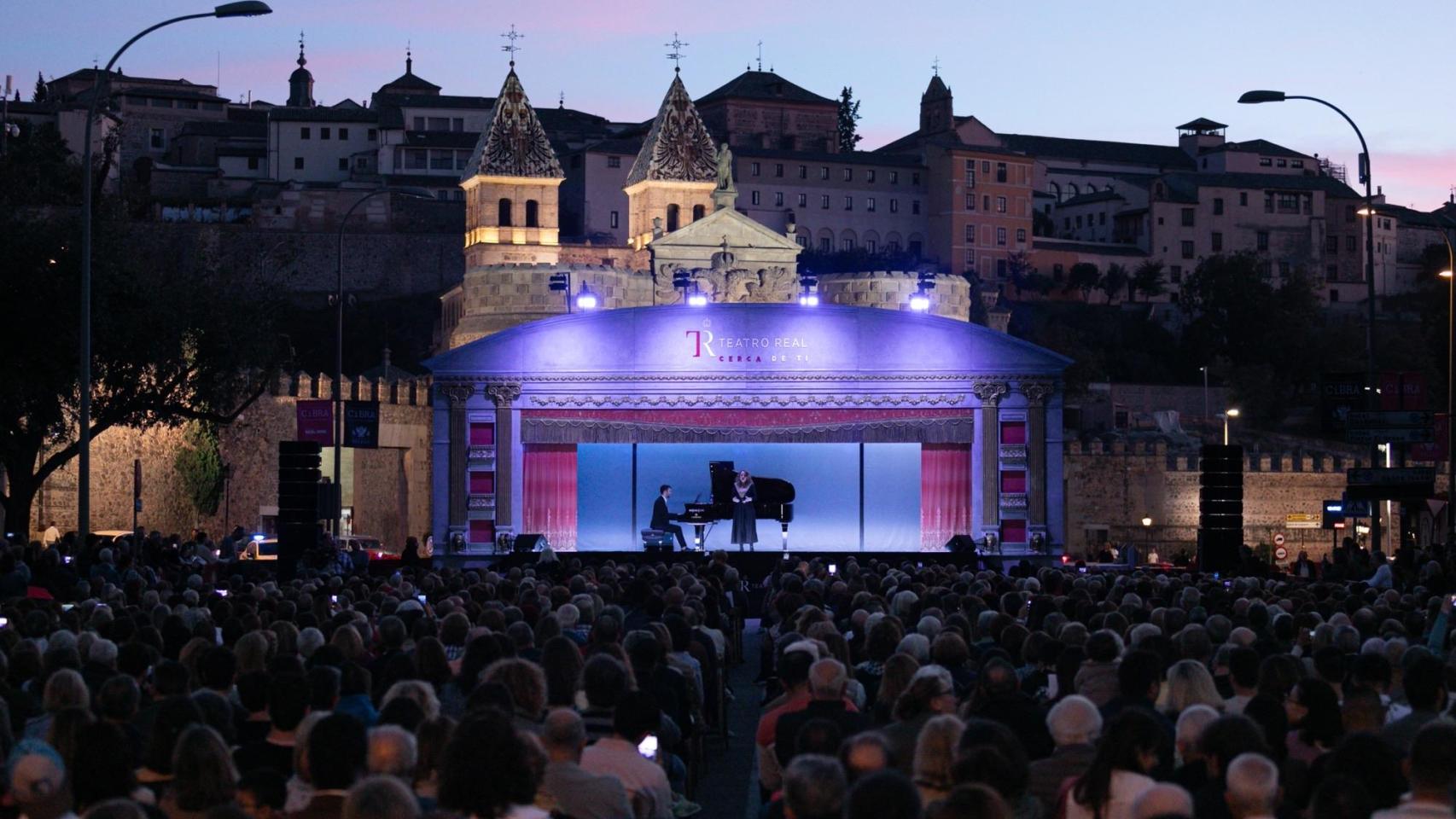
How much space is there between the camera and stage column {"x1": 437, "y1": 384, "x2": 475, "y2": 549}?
41719 mm

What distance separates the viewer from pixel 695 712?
44.0ft

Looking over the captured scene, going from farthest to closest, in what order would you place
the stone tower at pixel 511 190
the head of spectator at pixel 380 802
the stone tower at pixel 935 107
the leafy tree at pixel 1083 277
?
1. the stone tower at pixel 935 107
2. the leafy tree at pixel 1083 277
3. the stone tower at pixel 511 190
4. the head of spectator at pixel 380 802

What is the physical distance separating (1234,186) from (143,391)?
8564 cm

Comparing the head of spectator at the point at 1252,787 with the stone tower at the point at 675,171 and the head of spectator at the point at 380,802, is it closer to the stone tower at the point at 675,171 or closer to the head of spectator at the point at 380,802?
the head of spectator at the point at 380,802

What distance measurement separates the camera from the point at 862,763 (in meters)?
7.66

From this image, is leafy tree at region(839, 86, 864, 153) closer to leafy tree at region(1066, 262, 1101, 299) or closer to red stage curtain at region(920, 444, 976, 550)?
leafy tree at region(1066, 262, 1101, 299)

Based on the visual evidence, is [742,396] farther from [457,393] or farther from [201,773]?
[201,773]

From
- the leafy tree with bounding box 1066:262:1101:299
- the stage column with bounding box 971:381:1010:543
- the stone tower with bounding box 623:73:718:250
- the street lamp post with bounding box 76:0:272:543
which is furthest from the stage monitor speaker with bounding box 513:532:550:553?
the leafy tree with bounding box 1066:262:1101:299

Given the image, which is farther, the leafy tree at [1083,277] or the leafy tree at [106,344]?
the leafy tree at [1083,277]

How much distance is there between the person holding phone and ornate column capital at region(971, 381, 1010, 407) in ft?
107

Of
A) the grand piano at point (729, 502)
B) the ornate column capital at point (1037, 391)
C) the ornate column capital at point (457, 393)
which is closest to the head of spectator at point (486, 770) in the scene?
the grand piano at point (729, 502)

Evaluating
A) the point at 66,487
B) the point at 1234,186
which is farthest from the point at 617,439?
the point at 1234,186

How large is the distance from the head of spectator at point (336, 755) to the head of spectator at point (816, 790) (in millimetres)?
1594

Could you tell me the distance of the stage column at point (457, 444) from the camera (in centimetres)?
4172
